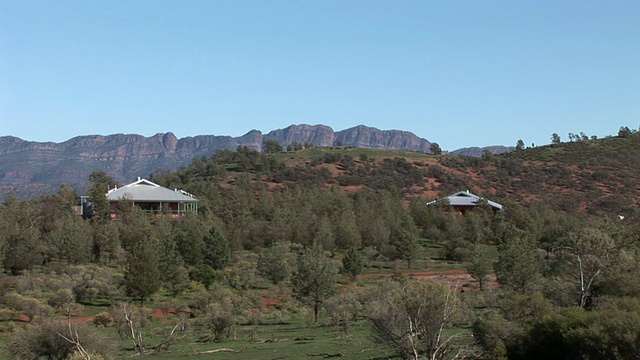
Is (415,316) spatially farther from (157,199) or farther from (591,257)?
(157,199)

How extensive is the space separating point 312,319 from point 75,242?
23.4m

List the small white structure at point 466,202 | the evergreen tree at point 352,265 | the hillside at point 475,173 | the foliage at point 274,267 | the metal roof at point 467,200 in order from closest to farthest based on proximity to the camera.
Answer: the foliage at point 274,267, the evergreen tree at point 352,265, the small white structure at point 466,202, the metal roof at point 467,200, the hillside at point 475,173

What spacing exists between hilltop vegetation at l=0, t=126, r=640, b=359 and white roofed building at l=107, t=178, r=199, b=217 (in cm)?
322

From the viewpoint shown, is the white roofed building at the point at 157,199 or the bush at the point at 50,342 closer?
the bush at the point at 50,342

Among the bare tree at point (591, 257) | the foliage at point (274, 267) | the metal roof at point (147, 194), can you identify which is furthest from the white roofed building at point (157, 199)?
the bare tree at point (591, 257)

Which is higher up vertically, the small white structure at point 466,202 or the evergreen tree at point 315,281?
the small white structure at point 466,202

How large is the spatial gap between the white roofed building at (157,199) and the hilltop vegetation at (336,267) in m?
3.22

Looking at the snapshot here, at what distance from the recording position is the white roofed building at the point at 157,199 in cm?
8600

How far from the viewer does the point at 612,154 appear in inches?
4813

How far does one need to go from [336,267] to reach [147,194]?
45.1 m

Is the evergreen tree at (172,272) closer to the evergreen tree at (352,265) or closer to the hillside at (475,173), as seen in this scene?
the evergreen tree at (352,265)

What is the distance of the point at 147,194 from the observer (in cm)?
9156

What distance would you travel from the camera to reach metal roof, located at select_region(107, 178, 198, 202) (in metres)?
88.1

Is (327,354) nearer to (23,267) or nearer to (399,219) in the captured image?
(23,267)
